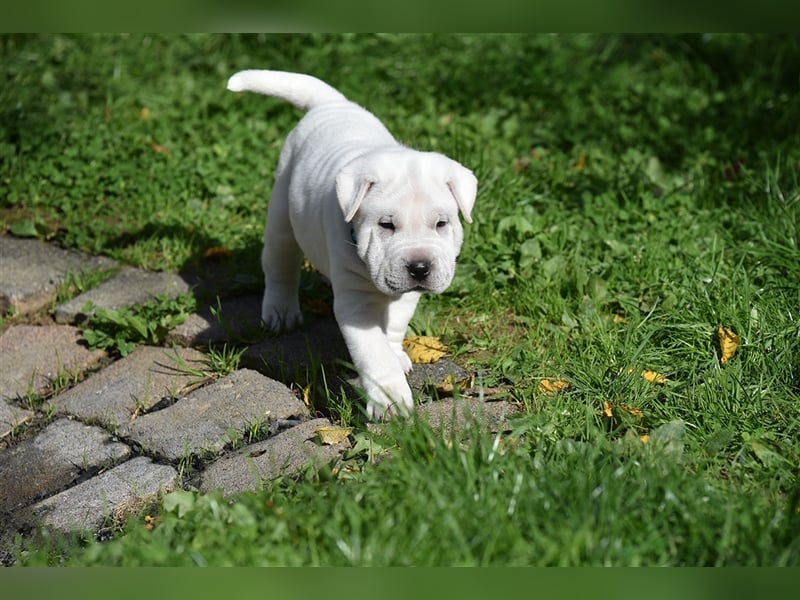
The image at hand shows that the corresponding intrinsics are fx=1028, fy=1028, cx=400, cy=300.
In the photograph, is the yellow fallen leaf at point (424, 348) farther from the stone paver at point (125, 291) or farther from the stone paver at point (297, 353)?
the stone paver at point (125, 291)

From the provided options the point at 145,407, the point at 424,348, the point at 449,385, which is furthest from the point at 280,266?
the point at 449,385

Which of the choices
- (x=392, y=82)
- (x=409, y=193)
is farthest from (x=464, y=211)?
(x=392, y=82)

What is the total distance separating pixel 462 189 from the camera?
155 inches

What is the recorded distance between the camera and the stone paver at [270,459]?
12.1 feet

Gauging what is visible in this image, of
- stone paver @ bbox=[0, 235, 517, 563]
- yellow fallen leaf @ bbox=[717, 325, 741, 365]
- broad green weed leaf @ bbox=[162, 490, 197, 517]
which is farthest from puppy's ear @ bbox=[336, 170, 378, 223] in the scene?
yellow fallen leaf @ bbox=[717, 325, 741, 365]

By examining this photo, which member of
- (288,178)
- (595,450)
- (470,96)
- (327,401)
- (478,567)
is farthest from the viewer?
(470,96)

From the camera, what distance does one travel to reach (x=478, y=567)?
107 inches

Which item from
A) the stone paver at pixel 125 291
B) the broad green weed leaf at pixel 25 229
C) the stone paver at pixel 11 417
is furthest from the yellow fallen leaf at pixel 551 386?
the broad green weed leaf at pixel 25 229

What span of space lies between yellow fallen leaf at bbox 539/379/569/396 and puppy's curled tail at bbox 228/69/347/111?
1800 mm

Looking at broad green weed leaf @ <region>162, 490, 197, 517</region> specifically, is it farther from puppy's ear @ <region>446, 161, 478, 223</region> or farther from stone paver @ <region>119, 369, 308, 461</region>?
puppy's ear @ <region>446, 161, 478, 223</region>

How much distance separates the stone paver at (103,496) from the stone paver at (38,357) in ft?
2.94

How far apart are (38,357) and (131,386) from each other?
0.59 meters

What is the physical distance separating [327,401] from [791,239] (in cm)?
242

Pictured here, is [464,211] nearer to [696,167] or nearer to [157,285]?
[157,285]
